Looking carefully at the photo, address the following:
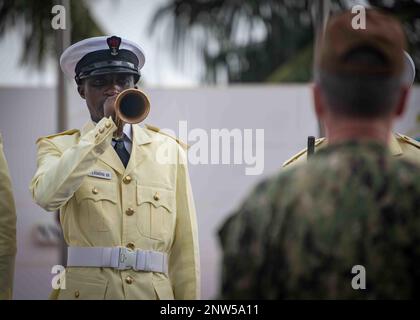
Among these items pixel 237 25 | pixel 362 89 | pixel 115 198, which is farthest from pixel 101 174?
pixel 237 25

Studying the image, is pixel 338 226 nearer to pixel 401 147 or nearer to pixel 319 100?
pixel 319 100

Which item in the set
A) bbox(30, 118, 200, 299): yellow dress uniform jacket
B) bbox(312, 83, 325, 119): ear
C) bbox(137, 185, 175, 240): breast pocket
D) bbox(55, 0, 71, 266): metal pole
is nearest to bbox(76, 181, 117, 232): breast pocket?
bbox(30, 118, 200, 299): yellow dress uniform jacket

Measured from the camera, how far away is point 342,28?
197 cm

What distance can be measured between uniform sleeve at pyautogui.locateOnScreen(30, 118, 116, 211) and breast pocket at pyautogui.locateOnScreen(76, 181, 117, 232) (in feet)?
0.47

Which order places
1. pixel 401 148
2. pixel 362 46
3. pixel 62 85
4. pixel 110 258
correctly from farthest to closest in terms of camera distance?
1. pixel 62 85
2. pixel 401 148
3. pixel 110 258
4. pixel 362 46

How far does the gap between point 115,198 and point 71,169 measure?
32 cm

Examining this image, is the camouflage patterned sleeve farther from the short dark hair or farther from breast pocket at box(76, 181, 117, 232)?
breast pocket at box(76, 181, 117, 232)

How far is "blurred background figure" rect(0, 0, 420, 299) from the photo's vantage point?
4125 millimetres

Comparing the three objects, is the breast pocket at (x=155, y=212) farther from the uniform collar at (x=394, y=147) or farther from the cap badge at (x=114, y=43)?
the uniform collar at (x=394, y=147)

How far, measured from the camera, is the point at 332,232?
1.82 m

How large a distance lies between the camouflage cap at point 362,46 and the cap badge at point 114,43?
4.83ft

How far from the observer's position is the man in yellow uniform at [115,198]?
2924 millimetres

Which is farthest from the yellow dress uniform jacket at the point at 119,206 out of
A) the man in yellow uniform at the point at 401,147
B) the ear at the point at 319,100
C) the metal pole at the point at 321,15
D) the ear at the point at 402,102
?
the ear at the point at 402,102

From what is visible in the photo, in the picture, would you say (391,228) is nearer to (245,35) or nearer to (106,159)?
(106,159)
